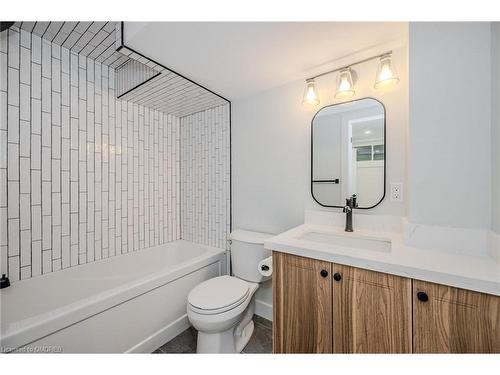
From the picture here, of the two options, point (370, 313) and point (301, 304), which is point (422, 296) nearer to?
point (370, 313)

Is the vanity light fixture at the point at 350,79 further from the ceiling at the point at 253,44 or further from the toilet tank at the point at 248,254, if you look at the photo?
the toilet tank at the point at 248,254

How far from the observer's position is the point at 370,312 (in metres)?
0.88

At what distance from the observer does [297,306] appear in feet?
3.54

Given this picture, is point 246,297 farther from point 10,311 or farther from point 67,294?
point 10,311

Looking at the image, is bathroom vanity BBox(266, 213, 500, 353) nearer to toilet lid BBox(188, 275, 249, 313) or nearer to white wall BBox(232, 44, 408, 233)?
toilet lid BBox(188, 275, 249, 313)

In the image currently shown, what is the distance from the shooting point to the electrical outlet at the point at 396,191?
4.25 feet

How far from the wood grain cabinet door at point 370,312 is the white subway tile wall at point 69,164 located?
1373 millimetres

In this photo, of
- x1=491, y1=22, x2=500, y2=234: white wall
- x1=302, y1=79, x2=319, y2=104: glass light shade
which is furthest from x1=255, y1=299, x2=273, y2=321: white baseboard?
x1=302, y1=79, x2=319, y2=104: glass light shade

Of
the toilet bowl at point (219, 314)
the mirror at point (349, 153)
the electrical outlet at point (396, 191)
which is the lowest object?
the toilet bowl at point (219, 314)

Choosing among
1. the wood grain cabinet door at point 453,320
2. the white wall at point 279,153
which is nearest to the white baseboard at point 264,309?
the white wall at point 279,153

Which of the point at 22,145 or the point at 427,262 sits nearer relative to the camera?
the point at 427,262

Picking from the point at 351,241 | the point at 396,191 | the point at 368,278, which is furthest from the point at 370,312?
the point at 396,191

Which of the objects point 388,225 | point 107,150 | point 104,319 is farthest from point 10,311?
point 388,225

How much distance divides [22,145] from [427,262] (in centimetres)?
250
